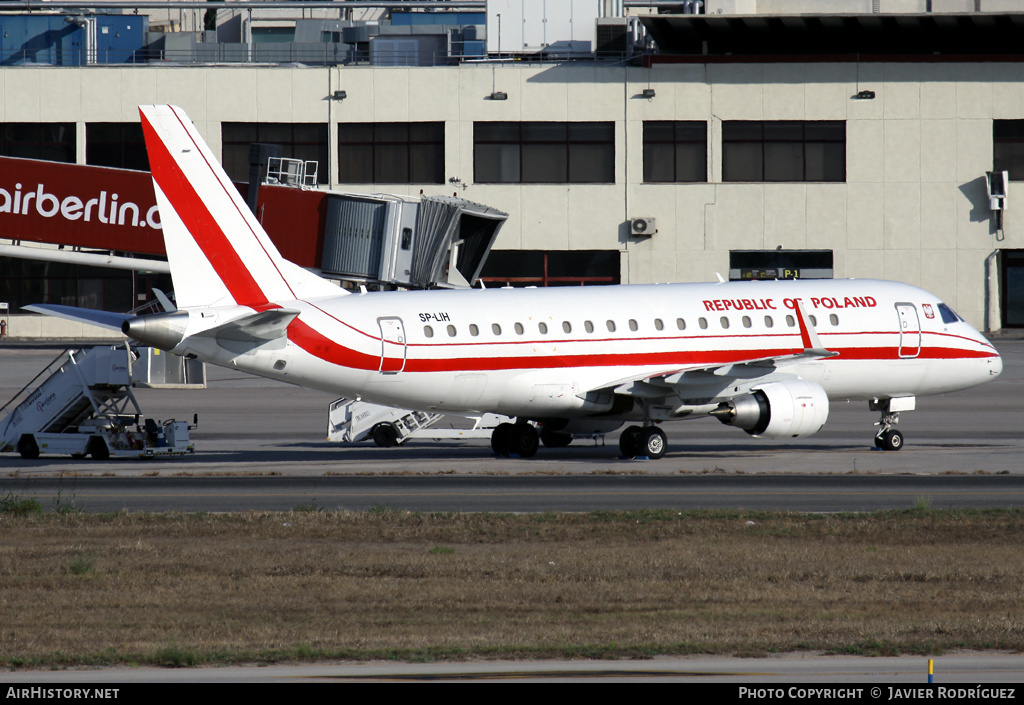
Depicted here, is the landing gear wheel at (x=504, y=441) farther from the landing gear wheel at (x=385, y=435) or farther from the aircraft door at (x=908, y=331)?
the aircraft door at (x=908, y=331)

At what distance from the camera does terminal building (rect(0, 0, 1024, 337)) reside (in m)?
72.7

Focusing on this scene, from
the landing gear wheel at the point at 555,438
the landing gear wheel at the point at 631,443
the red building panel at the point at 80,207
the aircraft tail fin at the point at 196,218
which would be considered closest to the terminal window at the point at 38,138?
the red building panel at the point at 80,207

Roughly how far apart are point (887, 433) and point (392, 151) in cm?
4550

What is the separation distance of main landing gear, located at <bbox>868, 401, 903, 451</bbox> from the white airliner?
0.13 ft

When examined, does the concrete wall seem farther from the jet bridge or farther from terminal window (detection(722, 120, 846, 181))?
the jet bridge

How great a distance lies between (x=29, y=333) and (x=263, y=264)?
177 feet

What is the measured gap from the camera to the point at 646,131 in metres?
73.8

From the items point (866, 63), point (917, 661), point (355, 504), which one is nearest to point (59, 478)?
point (355, 504)

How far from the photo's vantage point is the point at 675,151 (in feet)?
242

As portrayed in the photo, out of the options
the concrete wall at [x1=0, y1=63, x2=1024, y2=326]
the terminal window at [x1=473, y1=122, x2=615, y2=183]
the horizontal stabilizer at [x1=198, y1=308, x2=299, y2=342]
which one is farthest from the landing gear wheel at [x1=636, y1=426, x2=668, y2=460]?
the terminal window at [x1=473, y1=122, x2=615, y2=183]

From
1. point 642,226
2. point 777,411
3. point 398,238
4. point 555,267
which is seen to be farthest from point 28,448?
point 642,226

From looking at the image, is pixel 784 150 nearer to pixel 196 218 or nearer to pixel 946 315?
pixel 946 315

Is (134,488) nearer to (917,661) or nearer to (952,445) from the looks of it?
(917,661)

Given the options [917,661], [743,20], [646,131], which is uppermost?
[743,20]
